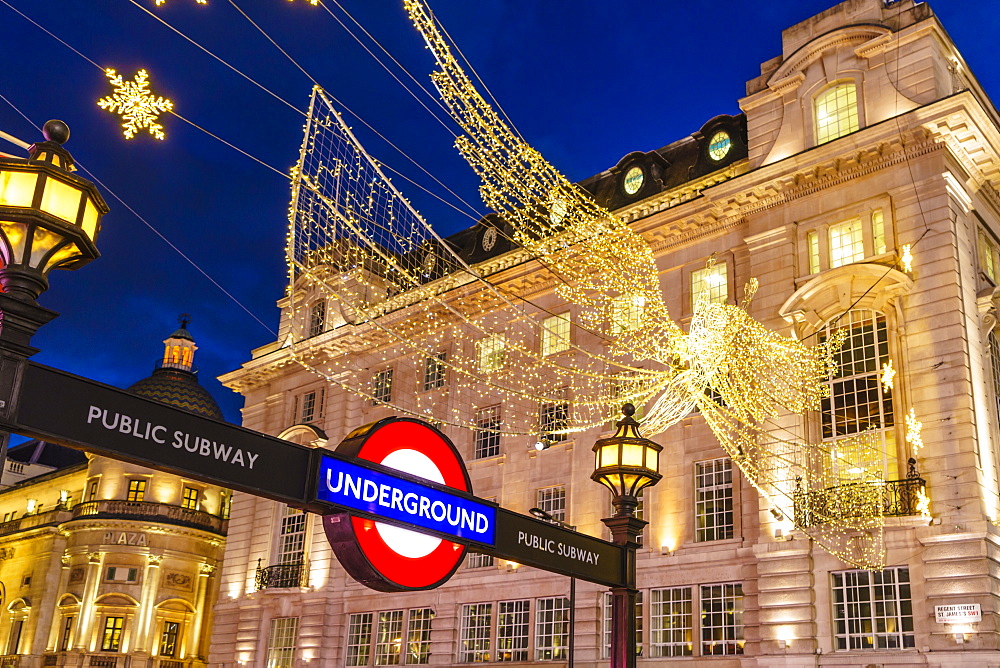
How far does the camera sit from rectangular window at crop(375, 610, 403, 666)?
1479 inches

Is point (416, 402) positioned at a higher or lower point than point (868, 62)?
lower

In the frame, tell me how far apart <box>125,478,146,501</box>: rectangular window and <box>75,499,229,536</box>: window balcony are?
4.28 ft

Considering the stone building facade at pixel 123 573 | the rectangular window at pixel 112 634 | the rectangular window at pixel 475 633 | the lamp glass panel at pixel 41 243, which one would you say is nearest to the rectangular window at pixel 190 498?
the stone building facade at pixel 123 573

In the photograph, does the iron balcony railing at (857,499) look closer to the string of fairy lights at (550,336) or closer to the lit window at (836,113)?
the string of fairy lights at (550,336)

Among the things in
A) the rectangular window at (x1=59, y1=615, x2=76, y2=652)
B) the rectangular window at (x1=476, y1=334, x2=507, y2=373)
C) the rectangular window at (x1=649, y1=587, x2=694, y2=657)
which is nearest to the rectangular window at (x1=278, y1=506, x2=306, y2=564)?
Result: the rectangular window at (x1=476, y1=334, x2=507, y2=373)

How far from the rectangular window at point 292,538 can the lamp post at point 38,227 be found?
128 ft

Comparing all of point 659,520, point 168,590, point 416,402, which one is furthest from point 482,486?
point 168,590

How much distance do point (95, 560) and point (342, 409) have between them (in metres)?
18.6

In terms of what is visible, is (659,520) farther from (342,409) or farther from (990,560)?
(342,409)

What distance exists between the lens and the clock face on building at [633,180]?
3628 cm

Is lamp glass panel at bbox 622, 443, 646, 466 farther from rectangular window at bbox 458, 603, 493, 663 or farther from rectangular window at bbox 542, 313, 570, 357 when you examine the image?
rectangular window at bbox 458, 603, 493, 663

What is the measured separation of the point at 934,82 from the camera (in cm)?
2762

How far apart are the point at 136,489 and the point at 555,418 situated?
100 ft

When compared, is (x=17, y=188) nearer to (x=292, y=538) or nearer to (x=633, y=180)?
(x=633, y=180)
